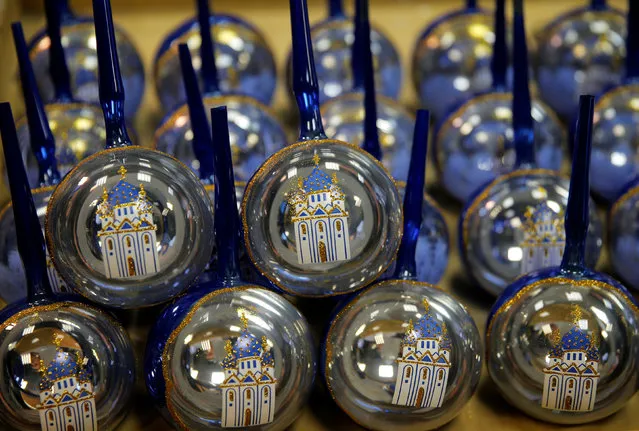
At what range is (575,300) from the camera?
788 millimetres

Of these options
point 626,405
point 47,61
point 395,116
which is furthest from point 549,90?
point 47,61

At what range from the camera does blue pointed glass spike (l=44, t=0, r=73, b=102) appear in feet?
3.17

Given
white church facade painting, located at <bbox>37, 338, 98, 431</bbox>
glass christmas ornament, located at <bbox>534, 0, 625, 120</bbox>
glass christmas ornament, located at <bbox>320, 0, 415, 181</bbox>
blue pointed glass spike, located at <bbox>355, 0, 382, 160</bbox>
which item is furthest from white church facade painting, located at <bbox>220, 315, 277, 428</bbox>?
glass christmas ornament, located at <bbox>534, 0, 625, 120</bbox>

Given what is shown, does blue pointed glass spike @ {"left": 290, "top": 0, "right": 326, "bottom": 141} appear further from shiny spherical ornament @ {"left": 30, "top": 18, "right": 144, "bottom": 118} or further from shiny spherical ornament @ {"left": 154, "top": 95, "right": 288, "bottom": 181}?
shiny spherical ornament @ {"left": 30, "top": 18, "right": 144, "bottom": 118}

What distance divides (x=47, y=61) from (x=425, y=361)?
23.5 inches

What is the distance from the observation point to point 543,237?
900 mm

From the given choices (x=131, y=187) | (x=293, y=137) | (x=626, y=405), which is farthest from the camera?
(x=293, y=137)

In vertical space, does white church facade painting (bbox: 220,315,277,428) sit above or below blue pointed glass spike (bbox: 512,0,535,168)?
below

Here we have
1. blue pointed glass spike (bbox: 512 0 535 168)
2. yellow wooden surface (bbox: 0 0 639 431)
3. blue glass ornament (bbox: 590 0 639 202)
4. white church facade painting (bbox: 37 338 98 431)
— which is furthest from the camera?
blue glass ornament (bbox: 590 0 639 202)

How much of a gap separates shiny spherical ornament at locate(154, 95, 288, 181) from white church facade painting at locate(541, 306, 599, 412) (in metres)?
0.35

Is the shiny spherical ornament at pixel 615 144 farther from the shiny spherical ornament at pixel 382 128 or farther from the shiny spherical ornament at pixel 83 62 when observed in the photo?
the shiny spherical ornament at pixel 83 62

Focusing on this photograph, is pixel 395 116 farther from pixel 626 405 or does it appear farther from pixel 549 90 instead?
pixel 626 405

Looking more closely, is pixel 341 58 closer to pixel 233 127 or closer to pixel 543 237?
pixel 233 127

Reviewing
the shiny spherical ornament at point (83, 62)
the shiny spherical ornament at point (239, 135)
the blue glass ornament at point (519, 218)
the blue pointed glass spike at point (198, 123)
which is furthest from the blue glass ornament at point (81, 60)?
the blue glass ornament at point (519, 218)
